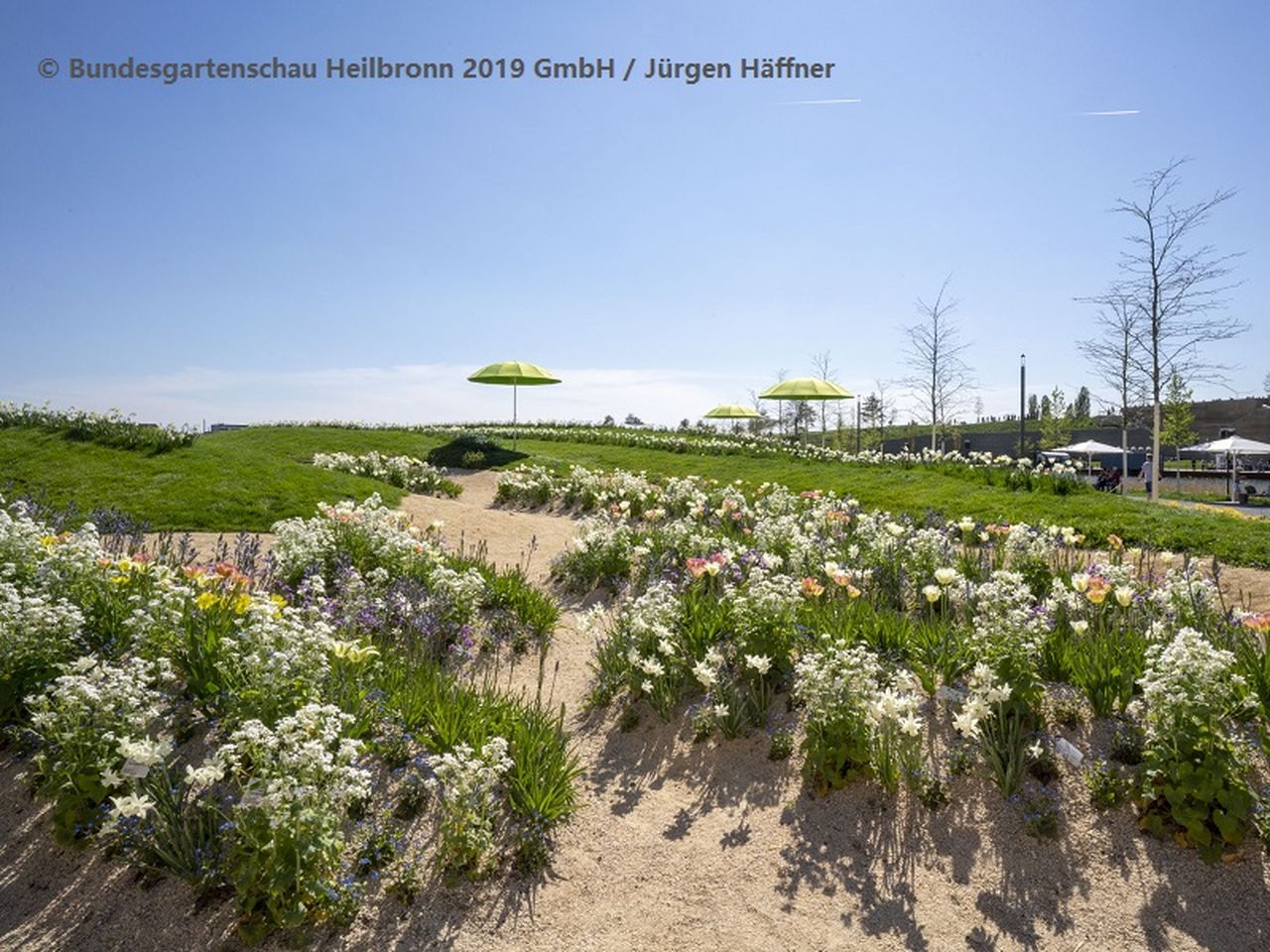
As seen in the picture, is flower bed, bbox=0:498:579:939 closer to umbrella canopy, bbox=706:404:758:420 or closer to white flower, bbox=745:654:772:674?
white flower, bbox=745:654:772:674

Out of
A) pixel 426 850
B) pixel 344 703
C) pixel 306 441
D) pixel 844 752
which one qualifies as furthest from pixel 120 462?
pixel 844 752

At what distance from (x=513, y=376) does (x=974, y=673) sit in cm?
1973

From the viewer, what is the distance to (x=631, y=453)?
22.8m

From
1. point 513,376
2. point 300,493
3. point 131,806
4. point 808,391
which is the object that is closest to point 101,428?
point 300,493

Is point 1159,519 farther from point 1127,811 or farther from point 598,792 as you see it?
point 598,792

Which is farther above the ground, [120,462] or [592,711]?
[120,462]

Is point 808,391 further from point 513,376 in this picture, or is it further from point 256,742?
point 256,742

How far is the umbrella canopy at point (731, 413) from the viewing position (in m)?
29.4

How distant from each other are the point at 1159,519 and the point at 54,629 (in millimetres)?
12641

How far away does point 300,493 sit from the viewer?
40.5 ft

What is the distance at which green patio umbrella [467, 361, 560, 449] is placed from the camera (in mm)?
22562

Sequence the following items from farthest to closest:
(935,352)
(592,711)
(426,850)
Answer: (935,352) → (592,711) → (426,850)

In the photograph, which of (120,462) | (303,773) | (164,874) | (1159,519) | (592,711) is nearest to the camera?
(303,773)

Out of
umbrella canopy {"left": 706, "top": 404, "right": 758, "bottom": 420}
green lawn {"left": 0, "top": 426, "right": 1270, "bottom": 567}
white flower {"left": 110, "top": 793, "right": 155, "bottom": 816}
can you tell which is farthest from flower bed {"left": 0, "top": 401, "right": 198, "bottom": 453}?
umbrella canopy {"left": 706, "top": 404, "right": 758, "bottom": 420}
